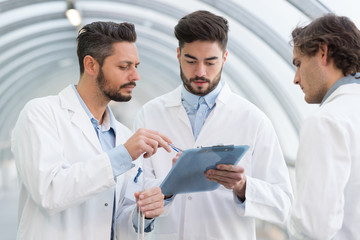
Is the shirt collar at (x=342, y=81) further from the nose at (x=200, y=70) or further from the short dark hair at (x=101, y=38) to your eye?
the short dark hair at (x=101, y=38)

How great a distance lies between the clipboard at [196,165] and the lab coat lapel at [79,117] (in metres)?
0.70

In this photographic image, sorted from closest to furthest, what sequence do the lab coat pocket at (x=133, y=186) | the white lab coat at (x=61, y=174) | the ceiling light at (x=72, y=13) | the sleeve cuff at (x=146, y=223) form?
the white lab coat at (x=61, y=174) < the sleeve cuff at (x=146, y=223) < the lab coat pocket at (x=133, y=186) < the ceiling light at (x=72, y=13)

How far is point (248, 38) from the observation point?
412 inches

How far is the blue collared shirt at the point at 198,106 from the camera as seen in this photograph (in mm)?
3826

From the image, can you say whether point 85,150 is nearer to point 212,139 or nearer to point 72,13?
point 212,139

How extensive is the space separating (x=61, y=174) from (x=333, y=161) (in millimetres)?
1687

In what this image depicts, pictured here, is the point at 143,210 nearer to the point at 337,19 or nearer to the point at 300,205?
the point at 300,205

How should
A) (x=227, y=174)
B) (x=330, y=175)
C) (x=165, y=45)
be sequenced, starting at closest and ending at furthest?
(x=330, y=175) → (x=227, y=174) → (x=165, y=45)

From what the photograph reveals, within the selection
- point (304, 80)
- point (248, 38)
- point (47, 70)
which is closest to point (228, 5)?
point (248, 38)

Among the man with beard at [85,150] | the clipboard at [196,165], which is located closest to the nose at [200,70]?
the man with beard at [85,150]

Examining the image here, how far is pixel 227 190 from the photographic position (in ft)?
12.0

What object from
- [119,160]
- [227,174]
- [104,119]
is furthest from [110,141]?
[227,174]

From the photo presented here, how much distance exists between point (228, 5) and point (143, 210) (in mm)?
6399

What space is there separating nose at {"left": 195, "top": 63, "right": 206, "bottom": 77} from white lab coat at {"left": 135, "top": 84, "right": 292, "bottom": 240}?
0.82ft
